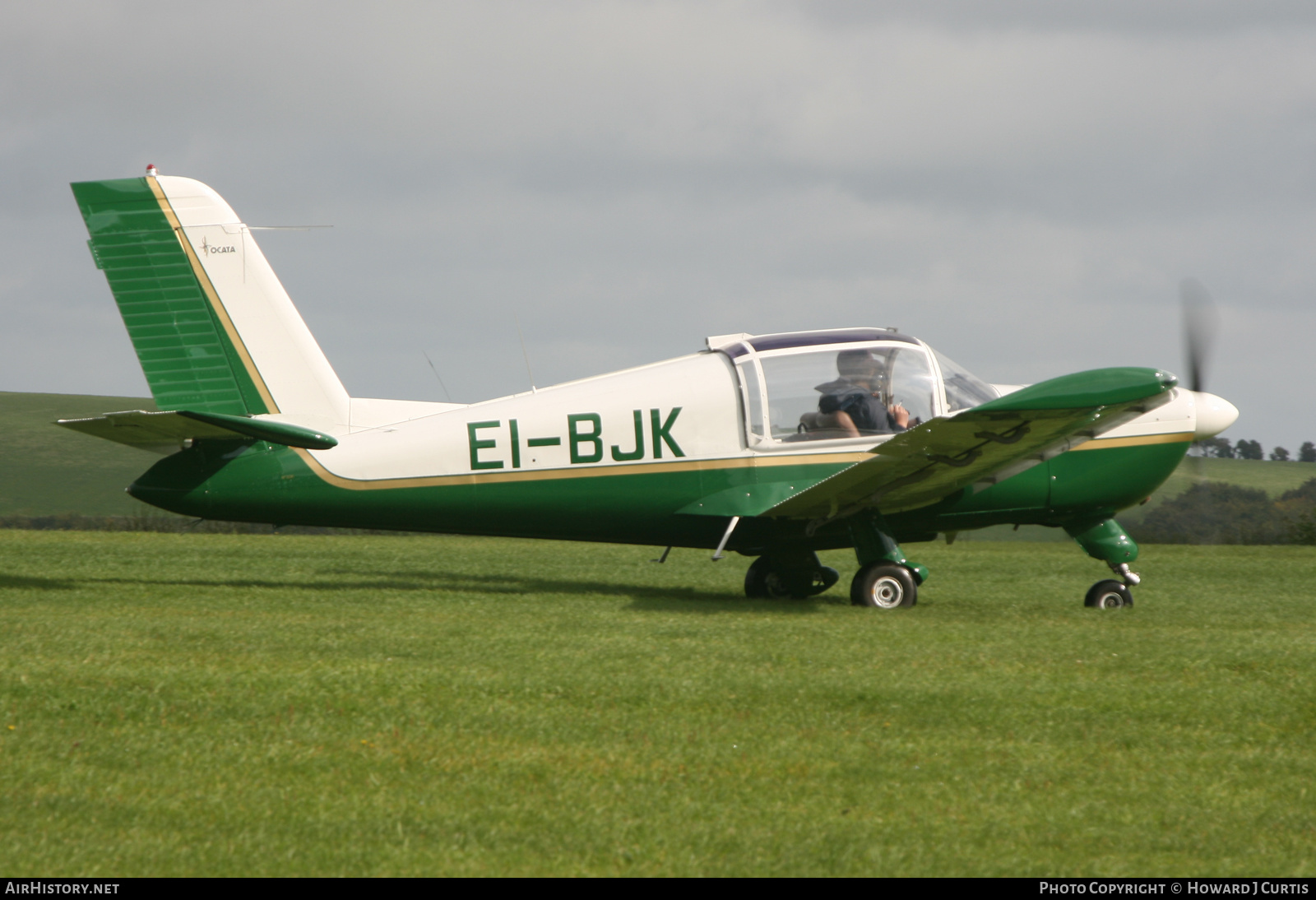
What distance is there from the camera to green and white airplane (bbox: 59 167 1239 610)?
10828 mm

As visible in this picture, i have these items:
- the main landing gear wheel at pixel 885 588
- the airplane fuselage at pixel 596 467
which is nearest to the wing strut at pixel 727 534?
the airplane fuselage at pixel 596 467

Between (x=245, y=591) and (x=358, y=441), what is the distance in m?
1.73

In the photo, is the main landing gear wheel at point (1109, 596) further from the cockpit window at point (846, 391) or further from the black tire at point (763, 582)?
the black tire at point (763, 582)

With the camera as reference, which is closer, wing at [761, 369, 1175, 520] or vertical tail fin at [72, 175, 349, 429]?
wing at [761, 369, 1175, 520]

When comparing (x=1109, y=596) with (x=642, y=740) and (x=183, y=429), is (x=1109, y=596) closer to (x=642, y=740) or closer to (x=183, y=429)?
(x=642, y=740)

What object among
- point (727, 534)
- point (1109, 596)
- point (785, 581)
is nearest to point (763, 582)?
point (785, 581)

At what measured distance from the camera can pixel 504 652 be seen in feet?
24.3

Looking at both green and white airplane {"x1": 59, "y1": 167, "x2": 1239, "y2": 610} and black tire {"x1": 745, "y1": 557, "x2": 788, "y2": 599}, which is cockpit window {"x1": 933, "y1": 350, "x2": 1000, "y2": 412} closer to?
green and white airplane {"x1": 59, "y1": 167, "x2": 1239, "y2": 610}

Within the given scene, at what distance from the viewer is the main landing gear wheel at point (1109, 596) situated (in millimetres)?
11148

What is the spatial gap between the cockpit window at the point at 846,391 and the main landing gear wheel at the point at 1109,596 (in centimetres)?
242

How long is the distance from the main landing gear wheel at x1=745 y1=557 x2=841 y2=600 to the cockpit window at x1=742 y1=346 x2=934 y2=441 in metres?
1.67

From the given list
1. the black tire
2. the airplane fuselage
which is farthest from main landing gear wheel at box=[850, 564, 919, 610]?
→ the black tire
